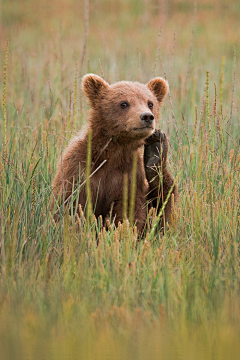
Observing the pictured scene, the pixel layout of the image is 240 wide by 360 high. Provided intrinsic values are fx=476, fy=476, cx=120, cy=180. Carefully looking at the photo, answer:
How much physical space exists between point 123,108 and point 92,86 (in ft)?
1.51

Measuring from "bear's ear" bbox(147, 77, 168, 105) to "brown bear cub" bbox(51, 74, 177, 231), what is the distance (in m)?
0.35

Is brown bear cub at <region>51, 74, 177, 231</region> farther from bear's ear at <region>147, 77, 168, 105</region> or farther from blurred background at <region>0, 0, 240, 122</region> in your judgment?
blurred background at <region>0, 0, 240, 122</region>

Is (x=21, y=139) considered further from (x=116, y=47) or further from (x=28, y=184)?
(x=116, y=47)

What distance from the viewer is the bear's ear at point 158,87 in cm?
464

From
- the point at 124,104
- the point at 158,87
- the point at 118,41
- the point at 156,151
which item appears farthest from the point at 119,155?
the point at 118,41

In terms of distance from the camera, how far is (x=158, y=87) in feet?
15.4

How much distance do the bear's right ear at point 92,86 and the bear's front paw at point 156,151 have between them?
68 cm

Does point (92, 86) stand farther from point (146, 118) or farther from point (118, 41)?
point (118, 41)

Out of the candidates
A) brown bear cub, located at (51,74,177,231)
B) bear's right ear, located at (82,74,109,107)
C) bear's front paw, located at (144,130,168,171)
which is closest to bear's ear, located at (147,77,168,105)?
brown bear cub, located at (51,74,177,231)

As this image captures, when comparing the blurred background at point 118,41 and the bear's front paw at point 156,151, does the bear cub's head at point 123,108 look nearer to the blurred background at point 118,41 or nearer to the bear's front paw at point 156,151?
the bear's front paw at point 156,151

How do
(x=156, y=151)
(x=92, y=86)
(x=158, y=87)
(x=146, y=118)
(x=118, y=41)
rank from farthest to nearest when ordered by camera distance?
1. (x=118, y=41)
2. (x=158, y=87)
3. (x=92, y=86)
4. (x=156, y=151)
5. (x=146, y=118)

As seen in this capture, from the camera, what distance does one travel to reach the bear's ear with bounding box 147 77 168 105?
15.2 ft

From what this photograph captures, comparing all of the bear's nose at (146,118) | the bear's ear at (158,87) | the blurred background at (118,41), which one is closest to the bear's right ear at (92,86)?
the bear's ear at (158,87)

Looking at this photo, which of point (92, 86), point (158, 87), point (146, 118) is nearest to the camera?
point (146, 118)
